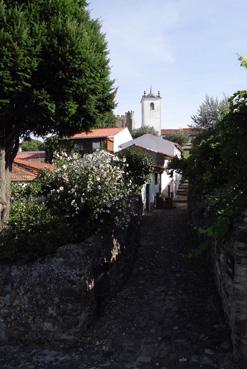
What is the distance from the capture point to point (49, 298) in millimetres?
7668

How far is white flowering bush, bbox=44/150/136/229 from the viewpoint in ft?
31.4

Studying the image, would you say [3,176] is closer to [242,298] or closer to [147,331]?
[147,331]

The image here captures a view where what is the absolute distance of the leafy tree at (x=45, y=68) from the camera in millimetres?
9359

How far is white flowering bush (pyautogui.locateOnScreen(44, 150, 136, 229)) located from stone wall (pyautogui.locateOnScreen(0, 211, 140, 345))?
1.53 meters

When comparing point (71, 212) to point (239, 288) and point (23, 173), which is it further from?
point (23, 173)

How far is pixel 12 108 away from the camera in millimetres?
10117

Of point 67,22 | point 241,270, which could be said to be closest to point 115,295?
point 241,270

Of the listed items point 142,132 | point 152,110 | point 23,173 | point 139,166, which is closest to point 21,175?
point 23,173

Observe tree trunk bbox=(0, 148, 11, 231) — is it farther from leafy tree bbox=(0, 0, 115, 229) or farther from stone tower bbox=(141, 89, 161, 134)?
stone tower bbox=(141, 89, 161, 134)

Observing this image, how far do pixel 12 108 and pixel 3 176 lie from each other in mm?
1911

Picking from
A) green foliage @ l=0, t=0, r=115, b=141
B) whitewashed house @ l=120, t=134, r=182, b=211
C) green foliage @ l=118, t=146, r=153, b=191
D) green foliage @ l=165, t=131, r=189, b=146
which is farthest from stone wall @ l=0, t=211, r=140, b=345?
green foliage @ l=165, t=131, r=189, b=146

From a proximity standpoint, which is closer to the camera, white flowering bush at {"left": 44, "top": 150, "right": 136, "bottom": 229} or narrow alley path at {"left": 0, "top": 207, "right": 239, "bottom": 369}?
narrow alley path at {"left": 0, "top": 207, "right": 239, "bottom": 369}

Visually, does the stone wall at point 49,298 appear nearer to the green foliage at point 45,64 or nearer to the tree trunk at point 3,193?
the tree trunk at point 3,193

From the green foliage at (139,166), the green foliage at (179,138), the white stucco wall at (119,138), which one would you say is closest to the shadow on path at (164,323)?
the green foliage at (139,166)
